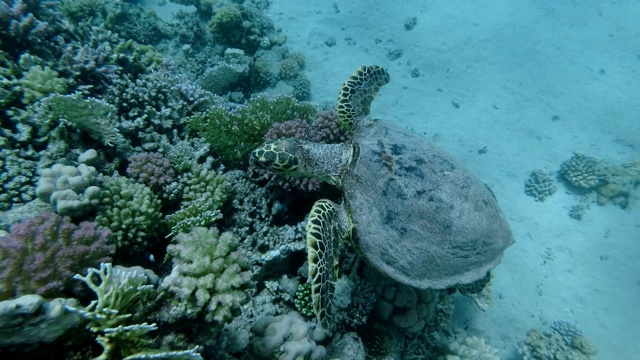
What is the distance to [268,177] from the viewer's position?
4359mm

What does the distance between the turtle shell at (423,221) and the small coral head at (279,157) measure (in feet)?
2.74

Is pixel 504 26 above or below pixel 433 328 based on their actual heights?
above

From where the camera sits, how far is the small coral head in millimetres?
3887

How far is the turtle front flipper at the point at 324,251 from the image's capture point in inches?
121

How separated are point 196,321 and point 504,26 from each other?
46.8 ft

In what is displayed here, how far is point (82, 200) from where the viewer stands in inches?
121

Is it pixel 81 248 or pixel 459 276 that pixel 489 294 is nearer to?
pixel 459 276

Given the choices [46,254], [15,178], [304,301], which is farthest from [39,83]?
[304,301]

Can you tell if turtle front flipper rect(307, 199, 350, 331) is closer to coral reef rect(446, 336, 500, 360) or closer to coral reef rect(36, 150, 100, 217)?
coral reef rect(36, 150, 100, 217)

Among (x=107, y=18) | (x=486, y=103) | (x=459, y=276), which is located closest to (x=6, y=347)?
(x=459, y=276)

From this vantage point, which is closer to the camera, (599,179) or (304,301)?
(304,301)

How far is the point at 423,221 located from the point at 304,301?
65.7 inches

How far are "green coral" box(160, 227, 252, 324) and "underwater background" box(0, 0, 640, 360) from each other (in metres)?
0.02

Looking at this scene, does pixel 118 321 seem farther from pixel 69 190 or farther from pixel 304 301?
pixel 304 301
